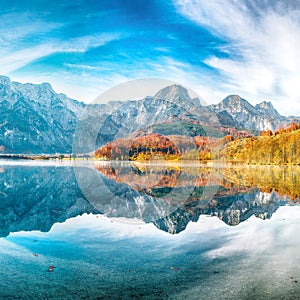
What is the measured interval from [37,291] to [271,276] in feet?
27.1

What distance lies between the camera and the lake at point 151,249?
10609 mm

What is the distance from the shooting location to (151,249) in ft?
51.7

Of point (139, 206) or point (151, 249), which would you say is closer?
point (151, 249)

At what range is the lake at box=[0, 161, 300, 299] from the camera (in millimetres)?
10609

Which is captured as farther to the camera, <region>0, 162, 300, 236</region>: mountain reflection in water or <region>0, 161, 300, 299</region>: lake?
<region>0, 162, 300, 236</region>: mountain reflection in water

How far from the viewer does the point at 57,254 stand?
48.7 ft

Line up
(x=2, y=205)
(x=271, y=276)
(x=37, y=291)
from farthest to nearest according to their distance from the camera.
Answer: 1. (x=2, y=205)
2. (x=271, y=276)
3. (x=37, y=291)

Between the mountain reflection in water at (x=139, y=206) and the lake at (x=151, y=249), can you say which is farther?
the mountain reflection in water at (x=139, y=206)

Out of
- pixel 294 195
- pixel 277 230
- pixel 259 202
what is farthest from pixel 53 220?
pixel 294 195

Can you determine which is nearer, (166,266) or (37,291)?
(37,291)

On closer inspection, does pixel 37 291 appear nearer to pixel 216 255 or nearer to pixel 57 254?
pixel 57 254

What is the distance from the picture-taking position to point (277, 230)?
66.2 feet

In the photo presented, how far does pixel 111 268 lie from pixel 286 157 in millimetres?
137463

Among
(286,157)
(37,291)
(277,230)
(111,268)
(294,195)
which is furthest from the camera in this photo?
(286,157)
